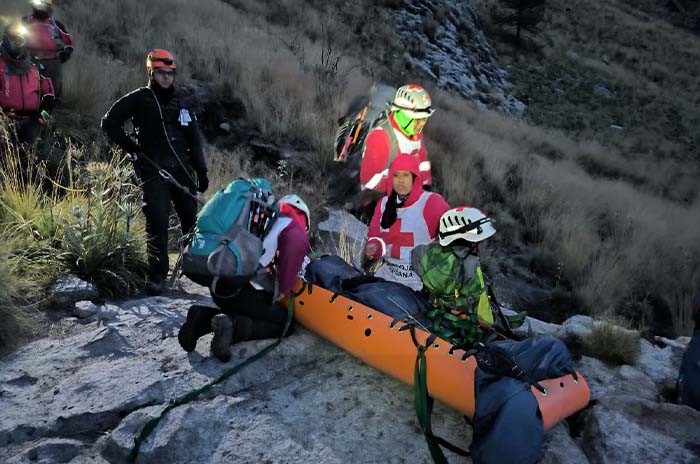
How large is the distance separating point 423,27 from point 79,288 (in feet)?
59.6

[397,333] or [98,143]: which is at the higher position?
[397,333]

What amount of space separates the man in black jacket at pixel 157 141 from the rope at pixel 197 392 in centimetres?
142

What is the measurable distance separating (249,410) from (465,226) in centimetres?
164

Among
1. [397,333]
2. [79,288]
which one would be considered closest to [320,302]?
[397,333]

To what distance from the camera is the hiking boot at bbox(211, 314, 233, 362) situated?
3.36m

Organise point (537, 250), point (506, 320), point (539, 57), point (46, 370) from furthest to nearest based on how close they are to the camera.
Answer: point (539, 57) < point (537, 250) < point (506, 320) < point (46, 370)

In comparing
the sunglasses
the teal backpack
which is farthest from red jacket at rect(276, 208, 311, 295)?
the sunglasses

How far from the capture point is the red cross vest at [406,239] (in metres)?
3.92

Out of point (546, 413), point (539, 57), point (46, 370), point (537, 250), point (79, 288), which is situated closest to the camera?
point (546, 413)

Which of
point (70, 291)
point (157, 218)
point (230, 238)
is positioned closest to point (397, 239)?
point (230, 238)

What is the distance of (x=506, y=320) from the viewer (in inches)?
142

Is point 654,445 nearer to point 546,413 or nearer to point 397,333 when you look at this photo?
point 546,413

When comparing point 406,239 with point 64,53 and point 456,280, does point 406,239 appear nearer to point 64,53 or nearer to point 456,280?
point 456,280

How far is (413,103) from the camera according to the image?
4.92 metres
